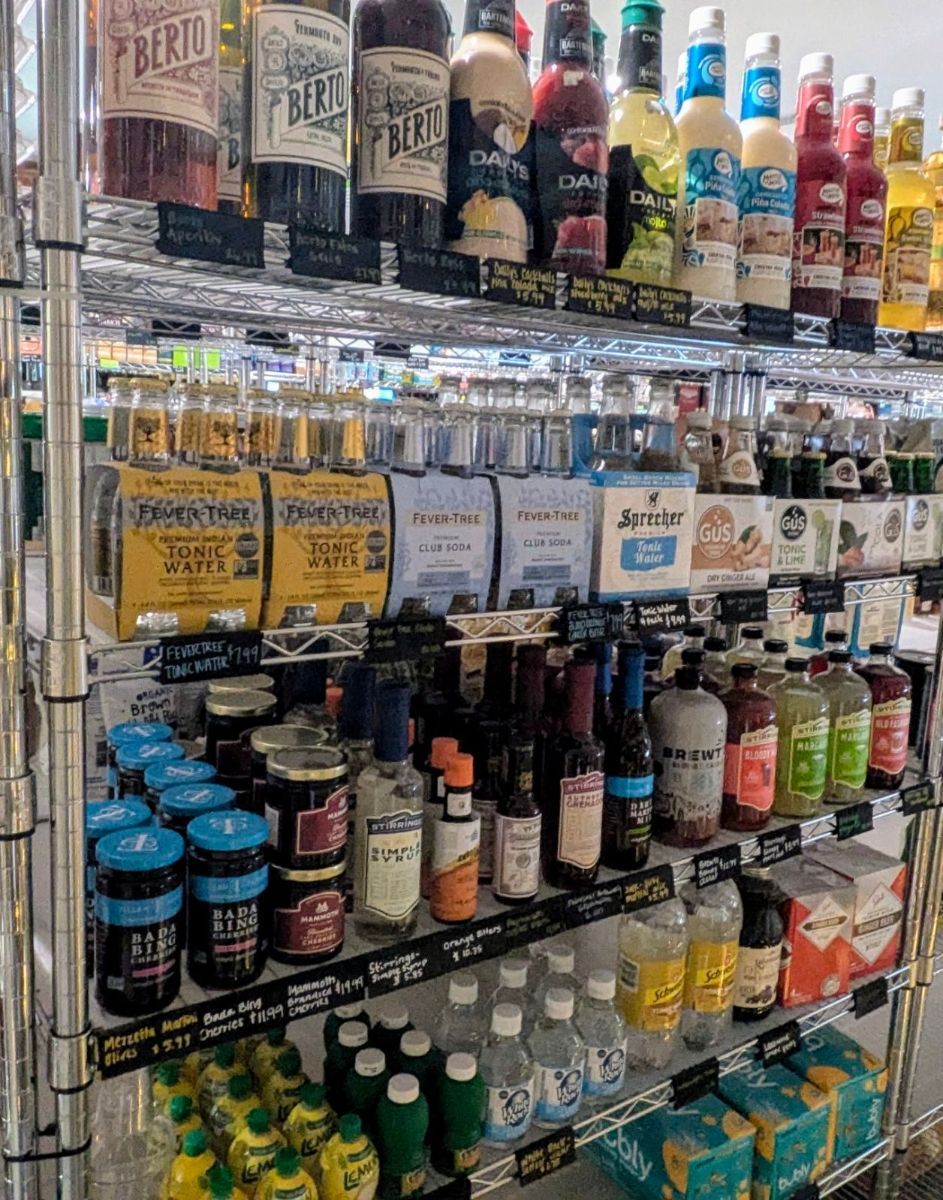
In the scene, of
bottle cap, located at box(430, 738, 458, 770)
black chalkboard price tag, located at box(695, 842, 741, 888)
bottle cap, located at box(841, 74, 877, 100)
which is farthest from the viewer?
bottle cap, located at box(841, 74, 877, 100)

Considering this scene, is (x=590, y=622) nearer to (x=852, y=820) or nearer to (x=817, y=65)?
(x=852, y=820)

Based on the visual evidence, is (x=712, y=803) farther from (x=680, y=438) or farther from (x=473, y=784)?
(x=680, y=438)

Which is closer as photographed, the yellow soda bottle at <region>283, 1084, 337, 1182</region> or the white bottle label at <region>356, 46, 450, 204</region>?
the white bottle label at <region>356, 46, 450, 204</region>

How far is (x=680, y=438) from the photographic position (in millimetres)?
1792

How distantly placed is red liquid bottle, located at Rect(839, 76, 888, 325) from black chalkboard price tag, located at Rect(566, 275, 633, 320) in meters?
0.58

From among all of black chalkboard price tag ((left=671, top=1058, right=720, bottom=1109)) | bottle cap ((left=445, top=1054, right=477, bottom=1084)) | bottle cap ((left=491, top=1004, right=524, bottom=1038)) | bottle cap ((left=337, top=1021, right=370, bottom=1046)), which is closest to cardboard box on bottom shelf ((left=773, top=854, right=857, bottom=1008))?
black chalkboard price tag ((left=671, top=1058, right=720, bottom=1109))

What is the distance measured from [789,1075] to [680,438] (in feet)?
4.25

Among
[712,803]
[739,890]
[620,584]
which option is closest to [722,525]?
[620,584]

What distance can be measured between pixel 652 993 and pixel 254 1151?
0.72 m

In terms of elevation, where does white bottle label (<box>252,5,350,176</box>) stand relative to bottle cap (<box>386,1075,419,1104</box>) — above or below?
above

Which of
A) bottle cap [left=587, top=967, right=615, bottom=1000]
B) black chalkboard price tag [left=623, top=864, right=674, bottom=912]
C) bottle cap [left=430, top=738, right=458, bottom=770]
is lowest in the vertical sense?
bottle cap [left=587, top=967, right=615, bottom=1000]

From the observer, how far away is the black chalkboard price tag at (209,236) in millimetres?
979

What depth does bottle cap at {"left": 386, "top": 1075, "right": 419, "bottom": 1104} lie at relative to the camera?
1397mm

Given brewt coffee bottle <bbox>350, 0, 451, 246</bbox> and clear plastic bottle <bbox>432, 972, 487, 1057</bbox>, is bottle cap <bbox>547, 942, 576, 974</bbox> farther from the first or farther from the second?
brewt coffee bottle <bbox>350, 0, 451, 246</bbox>
